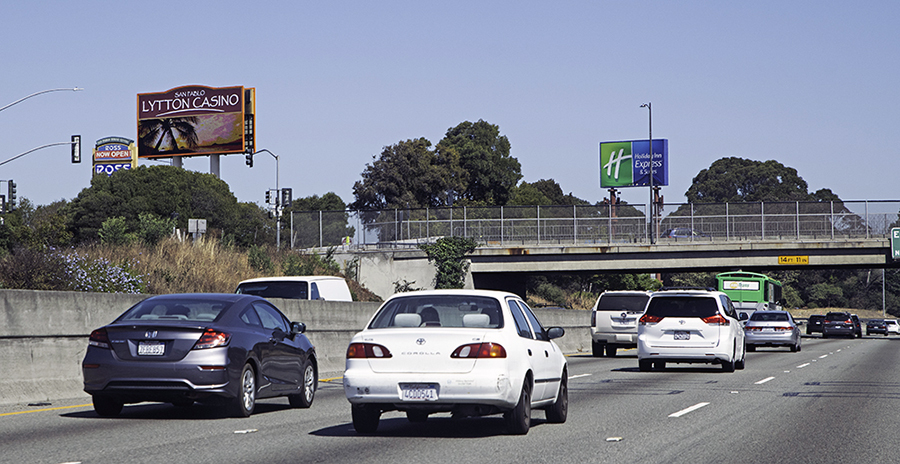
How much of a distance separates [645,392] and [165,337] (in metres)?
8.50

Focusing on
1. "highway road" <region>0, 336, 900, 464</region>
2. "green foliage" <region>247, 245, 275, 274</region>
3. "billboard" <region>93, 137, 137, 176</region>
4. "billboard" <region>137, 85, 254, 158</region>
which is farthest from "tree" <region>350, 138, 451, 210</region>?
"highway road" <region>0, 336, 900, 464</region>

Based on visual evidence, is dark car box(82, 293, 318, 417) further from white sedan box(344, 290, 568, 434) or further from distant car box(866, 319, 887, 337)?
distant car box(866, 319, 887, 337)

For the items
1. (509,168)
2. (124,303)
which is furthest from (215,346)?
(509,168)

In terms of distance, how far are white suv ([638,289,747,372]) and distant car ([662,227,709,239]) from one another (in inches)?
1178

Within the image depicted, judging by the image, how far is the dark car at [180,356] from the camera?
1175cm

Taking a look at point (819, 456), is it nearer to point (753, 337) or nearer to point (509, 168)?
point (753, 337)

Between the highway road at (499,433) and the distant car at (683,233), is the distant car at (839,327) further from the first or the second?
the highway road at (499,433)

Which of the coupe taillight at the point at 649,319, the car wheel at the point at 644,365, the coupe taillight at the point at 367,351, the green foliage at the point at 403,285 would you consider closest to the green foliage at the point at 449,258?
the green foliage at the point at 403,285

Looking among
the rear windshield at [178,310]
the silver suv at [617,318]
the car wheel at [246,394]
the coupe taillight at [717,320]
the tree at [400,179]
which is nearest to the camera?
the car wheel at [246,394]

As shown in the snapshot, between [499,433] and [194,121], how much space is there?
247 ft

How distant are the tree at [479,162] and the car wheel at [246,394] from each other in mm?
84747

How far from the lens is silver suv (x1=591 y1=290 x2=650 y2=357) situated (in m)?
31.1

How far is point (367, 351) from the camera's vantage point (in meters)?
10.4

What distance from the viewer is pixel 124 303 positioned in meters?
16.1
